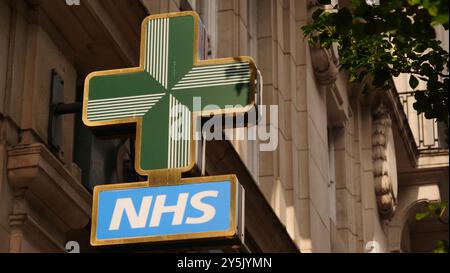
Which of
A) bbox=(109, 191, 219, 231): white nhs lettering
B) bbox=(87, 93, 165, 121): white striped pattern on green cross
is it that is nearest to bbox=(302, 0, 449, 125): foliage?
bbox=(87, 93, 165, 121): white striped pattern on green cross

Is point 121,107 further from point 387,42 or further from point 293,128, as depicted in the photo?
point 293,128

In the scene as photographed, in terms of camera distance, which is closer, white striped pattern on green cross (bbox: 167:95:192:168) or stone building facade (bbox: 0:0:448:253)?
white striped pattern on green cross (bbox: 167:95:192:168)

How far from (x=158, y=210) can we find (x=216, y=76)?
145 cm

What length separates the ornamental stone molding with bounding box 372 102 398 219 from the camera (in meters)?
35.8

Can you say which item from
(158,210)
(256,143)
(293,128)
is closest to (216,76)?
(158,210)

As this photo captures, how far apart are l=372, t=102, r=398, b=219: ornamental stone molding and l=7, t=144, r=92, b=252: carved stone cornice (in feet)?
66.6

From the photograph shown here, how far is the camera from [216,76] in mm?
13617

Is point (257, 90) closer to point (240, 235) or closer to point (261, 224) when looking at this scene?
point (240, 235)

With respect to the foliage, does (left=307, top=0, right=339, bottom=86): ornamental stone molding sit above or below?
above

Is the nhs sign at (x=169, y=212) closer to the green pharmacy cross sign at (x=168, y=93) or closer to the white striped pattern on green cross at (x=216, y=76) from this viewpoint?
the green pharmacy cross sign at (x=168, y=93)

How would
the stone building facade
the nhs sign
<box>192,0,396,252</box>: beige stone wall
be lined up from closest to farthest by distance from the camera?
the nhs sign → the stone building facade → <box>192,0,396,252</box>: beige stone wall

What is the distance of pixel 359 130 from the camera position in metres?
36.0

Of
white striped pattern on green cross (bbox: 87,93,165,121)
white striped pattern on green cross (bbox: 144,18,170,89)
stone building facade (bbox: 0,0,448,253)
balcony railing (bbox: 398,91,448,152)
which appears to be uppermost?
balcony railing (bbox: 398,91,448,152)

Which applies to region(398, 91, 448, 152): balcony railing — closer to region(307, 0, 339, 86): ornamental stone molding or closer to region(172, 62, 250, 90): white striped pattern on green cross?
region(307, 0, 339, 86): ornamental stone molding
